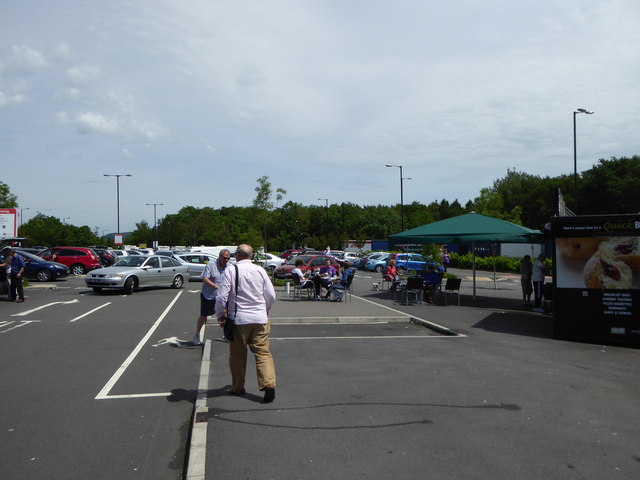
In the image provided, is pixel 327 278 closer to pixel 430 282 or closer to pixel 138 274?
pixel 430 282

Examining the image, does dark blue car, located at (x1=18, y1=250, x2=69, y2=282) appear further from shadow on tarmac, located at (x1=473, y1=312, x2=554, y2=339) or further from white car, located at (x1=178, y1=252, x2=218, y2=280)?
shadow on tarmac, located at (x1=473, y1=312, x2=554, y2=339)

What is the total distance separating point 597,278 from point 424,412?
652cm

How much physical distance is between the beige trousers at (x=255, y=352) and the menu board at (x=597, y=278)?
705cm

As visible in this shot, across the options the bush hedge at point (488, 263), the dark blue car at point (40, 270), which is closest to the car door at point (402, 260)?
the bush hedge at point (488, 263)

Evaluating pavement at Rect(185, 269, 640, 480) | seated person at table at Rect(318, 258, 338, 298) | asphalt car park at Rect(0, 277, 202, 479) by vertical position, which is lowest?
asphalt car park at Rect(0, 277, 202, 479)

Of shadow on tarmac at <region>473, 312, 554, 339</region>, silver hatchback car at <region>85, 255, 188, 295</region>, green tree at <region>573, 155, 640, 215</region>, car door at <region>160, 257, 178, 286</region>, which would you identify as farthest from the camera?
green tree at <region>573, 155, 640, 215</region>

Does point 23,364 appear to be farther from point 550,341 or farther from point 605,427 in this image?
point 550,341

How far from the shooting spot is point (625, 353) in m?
9.16

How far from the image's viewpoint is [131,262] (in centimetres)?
2086

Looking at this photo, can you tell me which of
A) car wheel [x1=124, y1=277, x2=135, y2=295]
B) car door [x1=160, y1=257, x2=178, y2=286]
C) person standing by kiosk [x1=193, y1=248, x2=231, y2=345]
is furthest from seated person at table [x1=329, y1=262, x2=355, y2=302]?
car door [x1=160, y1=257, x2=178, y2=286]

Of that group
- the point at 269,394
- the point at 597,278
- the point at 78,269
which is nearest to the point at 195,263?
the point at 78,269

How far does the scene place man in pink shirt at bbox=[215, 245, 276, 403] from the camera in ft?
18.8

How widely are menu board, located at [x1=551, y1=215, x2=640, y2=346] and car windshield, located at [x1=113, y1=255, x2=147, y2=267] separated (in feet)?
51.8

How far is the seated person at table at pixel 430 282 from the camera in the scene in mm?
16656
